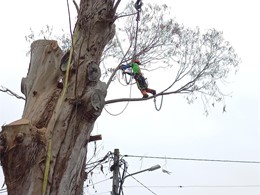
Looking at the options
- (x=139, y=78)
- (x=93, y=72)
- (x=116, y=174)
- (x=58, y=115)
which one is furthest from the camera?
(x=116, y=174)

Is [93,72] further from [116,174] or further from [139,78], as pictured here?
[116,174]

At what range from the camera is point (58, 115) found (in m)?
3.10

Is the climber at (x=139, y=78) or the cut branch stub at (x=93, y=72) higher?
the climber at (x=139, y=78)

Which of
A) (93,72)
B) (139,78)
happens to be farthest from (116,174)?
(93,72)

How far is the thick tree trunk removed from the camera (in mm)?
2846

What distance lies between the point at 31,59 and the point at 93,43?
51cm

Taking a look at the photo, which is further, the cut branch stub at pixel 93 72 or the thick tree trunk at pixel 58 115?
the cut branch stub at pixel 93 72

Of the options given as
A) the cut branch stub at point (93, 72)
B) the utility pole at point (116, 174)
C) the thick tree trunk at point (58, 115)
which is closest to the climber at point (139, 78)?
the utility pole at point (116, 174)

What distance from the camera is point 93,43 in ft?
11.2

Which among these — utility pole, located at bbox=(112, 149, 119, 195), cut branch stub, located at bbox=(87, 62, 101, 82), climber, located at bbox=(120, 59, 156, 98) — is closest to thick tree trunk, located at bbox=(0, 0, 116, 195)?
cut branch stub, located at bbox=(87, 62, 101, 82)

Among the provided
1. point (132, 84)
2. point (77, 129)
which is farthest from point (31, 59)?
point (132, 84)

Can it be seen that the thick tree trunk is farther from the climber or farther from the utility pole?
the utility pole

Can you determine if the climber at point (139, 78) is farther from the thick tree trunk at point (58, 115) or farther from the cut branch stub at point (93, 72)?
the cut branch stub at point (93, 72)

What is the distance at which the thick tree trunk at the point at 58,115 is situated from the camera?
2.85 m
